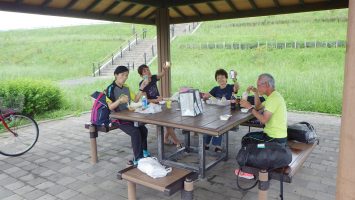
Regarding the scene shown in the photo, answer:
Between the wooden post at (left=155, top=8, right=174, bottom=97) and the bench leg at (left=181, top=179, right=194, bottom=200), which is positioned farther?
the wooden post at (left=155, top=8, right=174, bottom=97)

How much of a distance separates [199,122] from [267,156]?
900mm

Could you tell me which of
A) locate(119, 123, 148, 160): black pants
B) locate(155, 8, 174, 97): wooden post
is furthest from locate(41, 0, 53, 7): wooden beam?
locate(119, 123, 148, 160): black pants

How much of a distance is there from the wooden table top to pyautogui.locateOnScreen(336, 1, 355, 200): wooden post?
1.44 m

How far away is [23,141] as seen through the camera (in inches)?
220

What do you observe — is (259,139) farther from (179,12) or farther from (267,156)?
(179,12)

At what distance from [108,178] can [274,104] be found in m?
2.35

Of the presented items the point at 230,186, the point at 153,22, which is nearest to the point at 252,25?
the point at 153,22

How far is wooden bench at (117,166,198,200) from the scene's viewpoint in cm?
269

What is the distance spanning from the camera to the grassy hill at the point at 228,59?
10.4m

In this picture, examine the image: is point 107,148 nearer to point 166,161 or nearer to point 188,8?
point 166,161

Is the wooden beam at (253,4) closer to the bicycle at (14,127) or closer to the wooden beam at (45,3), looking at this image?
the wooden beam at (45,3)

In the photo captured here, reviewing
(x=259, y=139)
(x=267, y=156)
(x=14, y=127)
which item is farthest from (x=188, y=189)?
(x=14, y=127)

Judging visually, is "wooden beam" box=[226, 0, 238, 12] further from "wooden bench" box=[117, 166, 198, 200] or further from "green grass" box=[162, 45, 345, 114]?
"wooden bench" box=[117, 166, 198, 200]

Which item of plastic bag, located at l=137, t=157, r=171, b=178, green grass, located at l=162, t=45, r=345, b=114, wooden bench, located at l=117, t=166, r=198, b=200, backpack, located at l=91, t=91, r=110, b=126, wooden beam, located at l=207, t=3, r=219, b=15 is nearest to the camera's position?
wooden bench, located at l=117, t=166, r=198, b=200
